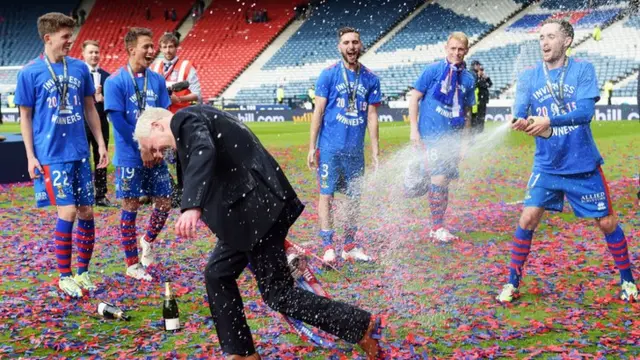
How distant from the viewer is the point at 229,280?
4656mm

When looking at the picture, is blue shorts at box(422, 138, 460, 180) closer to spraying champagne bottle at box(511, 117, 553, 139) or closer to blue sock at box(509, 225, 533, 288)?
blue sock at box(509, 225, 533, 288)

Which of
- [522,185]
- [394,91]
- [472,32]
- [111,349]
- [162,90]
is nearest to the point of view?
[111,349]

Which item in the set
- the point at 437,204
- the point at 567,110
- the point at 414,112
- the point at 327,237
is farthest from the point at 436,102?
the point at 567,110

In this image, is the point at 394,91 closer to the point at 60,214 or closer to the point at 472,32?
the point at 472,32

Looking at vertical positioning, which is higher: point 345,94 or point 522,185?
point 345,94

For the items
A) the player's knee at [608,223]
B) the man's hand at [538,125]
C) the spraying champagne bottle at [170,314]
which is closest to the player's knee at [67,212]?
the spraying champagne bottle at [170,314]

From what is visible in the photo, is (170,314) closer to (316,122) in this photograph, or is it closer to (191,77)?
(316,122)

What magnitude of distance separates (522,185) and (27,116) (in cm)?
924

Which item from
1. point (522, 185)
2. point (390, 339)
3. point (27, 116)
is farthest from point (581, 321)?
point (522, 185)

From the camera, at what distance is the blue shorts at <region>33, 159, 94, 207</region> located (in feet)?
21.3

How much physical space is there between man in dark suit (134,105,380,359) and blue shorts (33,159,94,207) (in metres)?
2.31

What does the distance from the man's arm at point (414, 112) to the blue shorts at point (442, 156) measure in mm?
137

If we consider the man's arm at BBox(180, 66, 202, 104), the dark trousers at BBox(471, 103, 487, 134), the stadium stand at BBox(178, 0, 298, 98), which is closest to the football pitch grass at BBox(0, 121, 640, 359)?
the man's arm at BBox(180, 66, 202, 104)

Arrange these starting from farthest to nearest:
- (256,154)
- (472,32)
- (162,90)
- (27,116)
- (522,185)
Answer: (472,32)
(522,185)
(162,90)
(27,116)
(256,154)
